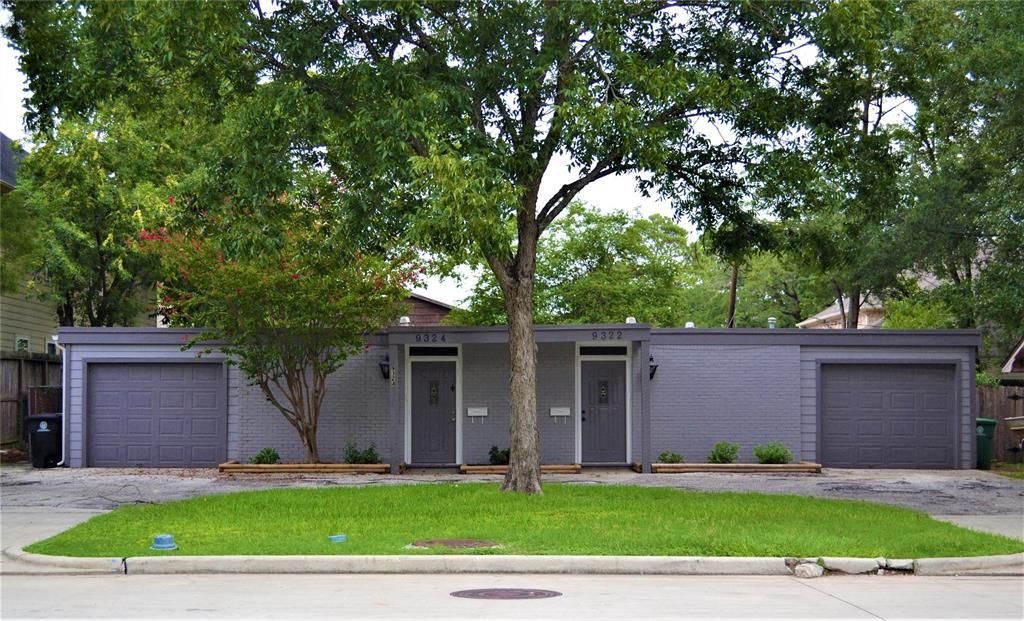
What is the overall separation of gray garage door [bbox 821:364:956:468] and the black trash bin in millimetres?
15972

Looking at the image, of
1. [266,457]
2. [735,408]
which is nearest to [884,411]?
[735,408]

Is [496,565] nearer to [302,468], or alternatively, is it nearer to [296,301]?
[296,301]

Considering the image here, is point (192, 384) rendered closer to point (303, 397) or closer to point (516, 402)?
point (303, 397)

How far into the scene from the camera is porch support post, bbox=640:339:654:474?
22.3 meters

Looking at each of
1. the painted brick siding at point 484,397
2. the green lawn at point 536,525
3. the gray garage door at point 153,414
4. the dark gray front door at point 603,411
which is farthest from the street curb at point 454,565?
the gray garage door at point 153,414

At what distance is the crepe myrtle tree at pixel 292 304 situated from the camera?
20969 millimetres

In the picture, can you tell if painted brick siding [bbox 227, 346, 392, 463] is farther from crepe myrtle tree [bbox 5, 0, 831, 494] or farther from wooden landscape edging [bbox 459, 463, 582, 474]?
crepe myrtle tree [bbox 5, 0, 831, 494]

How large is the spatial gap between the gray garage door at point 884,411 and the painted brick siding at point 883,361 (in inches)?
11.2

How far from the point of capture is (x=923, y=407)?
78.1 feet

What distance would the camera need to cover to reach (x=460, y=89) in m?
15.8

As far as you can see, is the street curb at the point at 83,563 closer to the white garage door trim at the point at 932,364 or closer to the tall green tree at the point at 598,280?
the white garage door trim at the point at 932,364

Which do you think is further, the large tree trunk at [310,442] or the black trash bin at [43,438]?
the black trash bin at [43,438]

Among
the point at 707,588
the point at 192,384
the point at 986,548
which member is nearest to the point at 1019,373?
the point at 986,548

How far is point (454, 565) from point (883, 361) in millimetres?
15097
